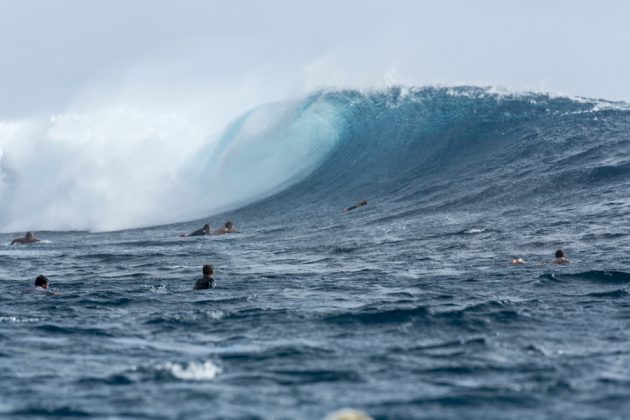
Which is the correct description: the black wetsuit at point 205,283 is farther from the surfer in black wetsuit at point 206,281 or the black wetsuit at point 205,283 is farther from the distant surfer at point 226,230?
the distant surfer at point 226,230

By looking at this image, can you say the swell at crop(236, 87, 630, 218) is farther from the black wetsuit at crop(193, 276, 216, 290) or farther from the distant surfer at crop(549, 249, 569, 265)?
the black wetsuit at crop(193, 276, 216, 290)

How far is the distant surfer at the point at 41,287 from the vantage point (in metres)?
17.9

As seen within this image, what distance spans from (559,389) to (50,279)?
13094 millimetres

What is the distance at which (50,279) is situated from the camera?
67.6ft

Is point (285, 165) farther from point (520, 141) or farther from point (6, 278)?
point (6, 278)

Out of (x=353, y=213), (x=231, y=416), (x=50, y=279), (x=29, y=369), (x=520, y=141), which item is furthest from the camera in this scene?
(x=520, y=141)

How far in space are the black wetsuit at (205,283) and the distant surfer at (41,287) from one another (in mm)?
2488

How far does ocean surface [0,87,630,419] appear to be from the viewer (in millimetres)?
9945

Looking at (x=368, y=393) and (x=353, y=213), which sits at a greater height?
(x=353, y=213)

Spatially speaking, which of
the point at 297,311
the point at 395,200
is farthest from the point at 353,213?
the point at 297,311

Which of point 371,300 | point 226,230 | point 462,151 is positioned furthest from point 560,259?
point 462,151

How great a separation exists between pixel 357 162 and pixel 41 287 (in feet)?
69.4

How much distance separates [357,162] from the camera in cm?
3809

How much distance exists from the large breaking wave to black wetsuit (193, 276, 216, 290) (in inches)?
477
